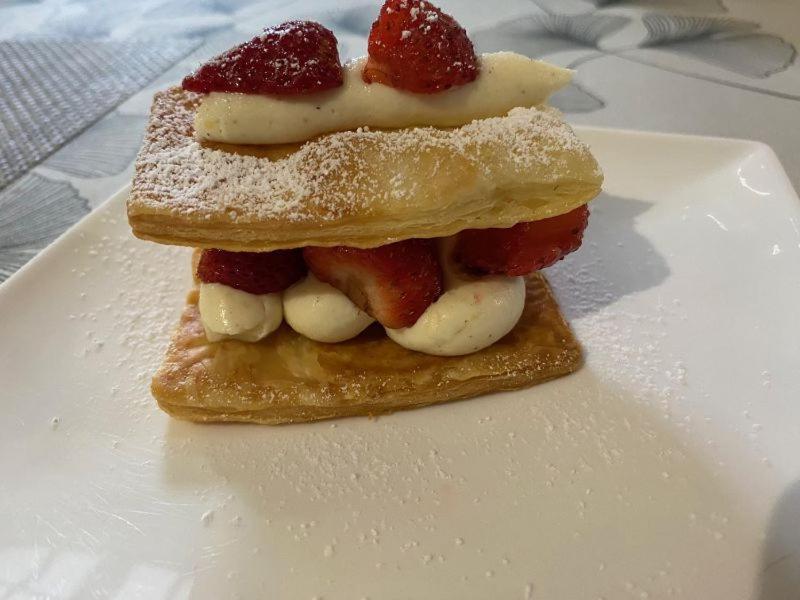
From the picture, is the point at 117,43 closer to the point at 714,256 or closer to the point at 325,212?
the point at 325,212

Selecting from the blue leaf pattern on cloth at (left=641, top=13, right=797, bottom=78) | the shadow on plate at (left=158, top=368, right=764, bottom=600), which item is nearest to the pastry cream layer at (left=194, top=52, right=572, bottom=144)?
the shadow on plate at (left=158, top=368, right=764, bottom=600)

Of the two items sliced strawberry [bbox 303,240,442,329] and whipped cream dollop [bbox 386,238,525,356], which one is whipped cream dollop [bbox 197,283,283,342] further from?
whipped cream dollop [bbox 386,238,525,356]

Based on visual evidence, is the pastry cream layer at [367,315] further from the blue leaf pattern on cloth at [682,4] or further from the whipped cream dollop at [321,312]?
the blue leaf pattern on cloth at [682,4]

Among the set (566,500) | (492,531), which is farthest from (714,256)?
(492,531)

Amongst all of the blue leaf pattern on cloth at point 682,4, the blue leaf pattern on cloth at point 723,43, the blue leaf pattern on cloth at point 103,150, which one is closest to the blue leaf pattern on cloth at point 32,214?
the blue leaf pattern on cloth at point 103,150

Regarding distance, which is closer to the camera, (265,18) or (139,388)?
(139,388)

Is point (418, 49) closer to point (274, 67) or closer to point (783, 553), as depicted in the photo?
point (274, 67)
